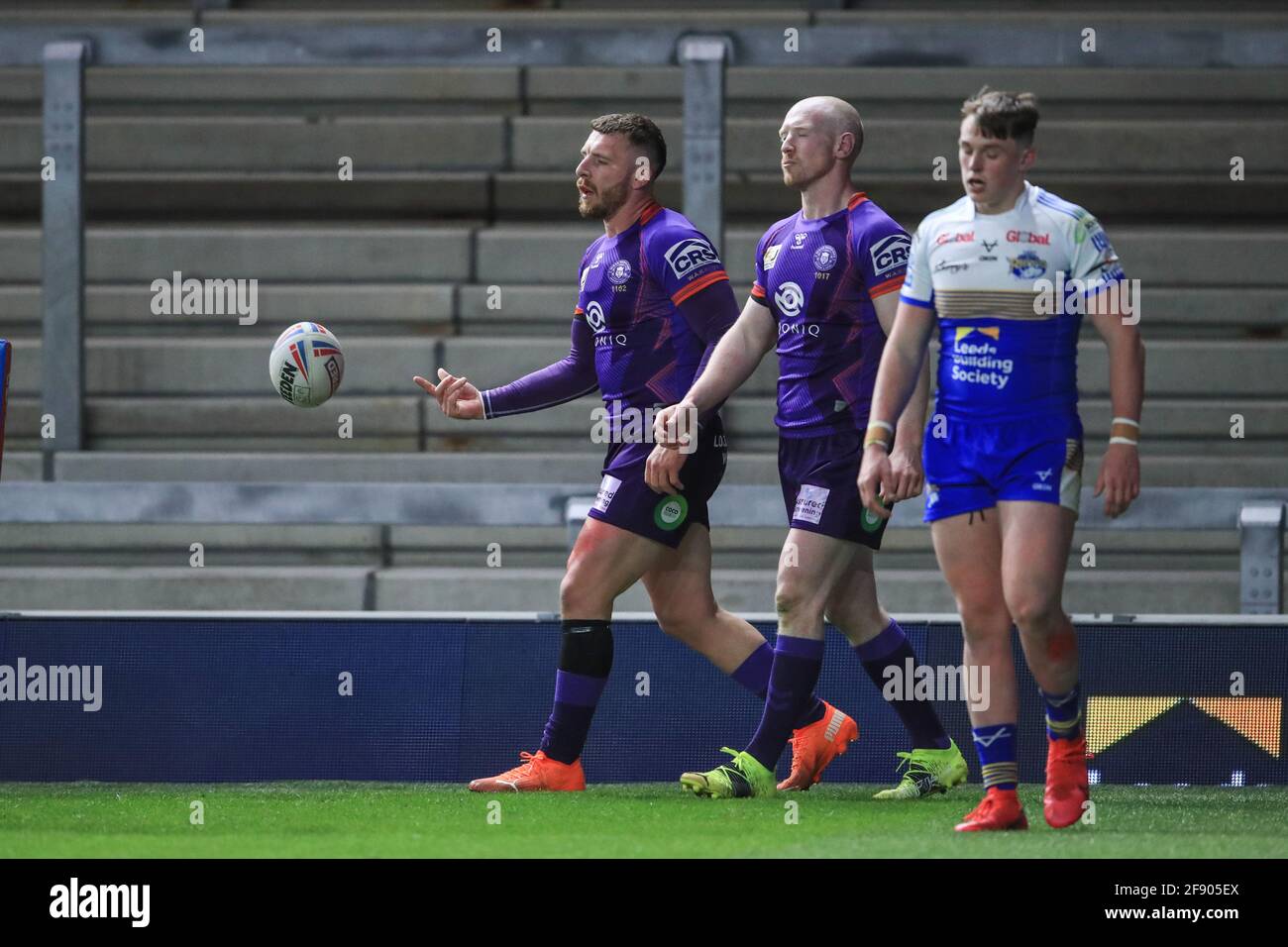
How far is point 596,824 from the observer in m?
4.59

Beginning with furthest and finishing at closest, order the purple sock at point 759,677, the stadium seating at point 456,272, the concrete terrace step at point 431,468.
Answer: the stadium seating at point 456,272 → the concrete terrace step at point 431,468 → the purple sock at point 759,677

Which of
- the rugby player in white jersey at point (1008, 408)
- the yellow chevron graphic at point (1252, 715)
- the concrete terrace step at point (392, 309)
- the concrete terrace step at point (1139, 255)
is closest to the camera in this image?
the rugby player in white jersey at point (1008, 408)

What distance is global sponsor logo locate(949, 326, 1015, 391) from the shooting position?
4.30 m

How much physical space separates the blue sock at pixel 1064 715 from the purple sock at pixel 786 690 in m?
0.82

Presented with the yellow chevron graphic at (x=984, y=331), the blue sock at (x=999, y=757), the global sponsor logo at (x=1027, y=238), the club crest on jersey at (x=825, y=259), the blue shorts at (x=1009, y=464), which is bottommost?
the blue sock at (x=999, y=757)

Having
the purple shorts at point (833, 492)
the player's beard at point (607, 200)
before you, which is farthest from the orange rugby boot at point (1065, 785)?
the player's beard at point (607, 200)

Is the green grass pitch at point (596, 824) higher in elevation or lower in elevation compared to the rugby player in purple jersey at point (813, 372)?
lower

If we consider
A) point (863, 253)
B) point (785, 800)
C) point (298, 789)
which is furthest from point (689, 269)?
point (298, 789)

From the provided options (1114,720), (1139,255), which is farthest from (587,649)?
(1139,255)

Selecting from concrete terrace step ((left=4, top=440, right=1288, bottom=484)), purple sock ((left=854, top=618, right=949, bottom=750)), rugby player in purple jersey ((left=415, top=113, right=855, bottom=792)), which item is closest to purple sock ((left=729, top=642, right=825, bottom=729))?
rugby player in purple jersey ((left=415, top=113, right=855, bottom=792))

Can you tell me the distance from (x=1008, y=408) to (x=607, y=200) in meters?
1.63

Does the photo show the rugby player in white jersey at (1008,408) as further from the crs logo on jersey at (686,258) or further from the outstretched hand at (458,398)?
the outstretched hand at (458,398)

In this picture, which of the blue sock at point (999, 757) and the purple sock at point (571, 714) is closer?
the blue sock at point (999, 757)

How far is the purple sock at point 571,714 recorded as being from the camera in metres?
5.38
